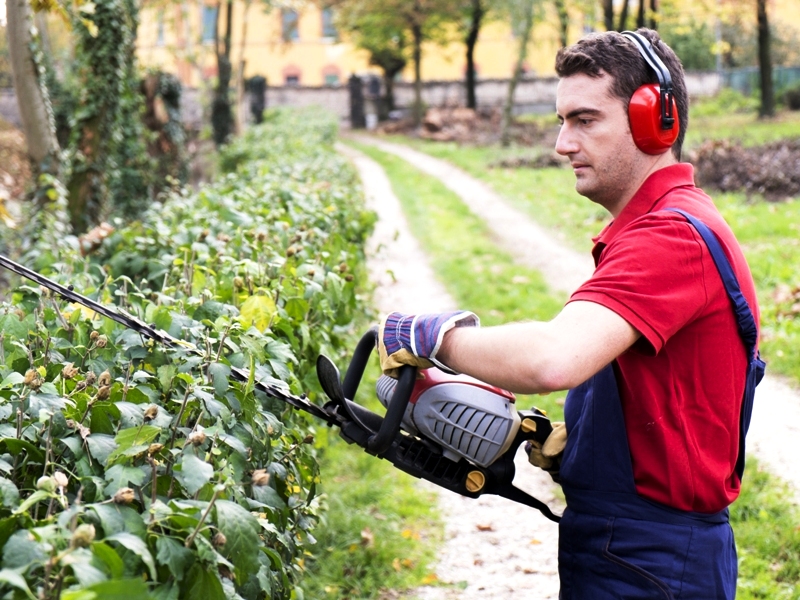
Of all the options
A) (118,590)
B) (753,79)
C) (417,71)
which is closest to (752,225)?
(118,590)

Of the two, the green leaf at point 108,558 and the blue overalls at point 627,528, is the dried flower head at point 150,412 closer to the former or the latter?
the green leaf at point 108,558

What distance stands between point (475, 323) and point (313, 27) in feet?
187

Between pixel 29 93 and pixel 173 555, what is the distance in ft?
25.8

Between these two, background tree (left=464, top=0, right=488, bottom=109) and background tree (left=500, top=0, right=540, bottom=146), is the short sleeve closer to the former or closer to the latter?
background tree (left=500, top=0, right=540, bottom=146)

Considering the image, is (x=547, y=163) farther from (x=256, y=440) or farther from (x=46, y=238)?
(x=256, y=440)

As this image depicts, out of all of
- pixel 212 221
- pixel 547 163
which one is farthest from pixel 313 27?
pixel 212 221

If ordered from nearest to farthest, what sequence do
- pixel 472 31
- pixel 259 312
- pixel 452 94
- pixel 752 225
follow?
pixel 259 312 < pixel 752 225 < pixel 472 31 < pixel 452 94

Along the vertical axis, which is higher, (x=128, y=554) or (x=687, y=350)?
(x=687, y=350)

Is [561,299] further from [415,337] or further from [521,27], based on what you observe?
[521,27]

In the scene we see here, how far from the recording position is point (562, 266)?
11.3 metres

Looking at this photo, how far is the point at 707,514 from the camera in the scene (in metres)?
2.33

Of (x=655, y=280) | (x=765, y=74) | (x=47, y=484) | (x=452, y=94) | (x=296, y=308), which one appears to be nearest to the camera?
(x=47, y=484)

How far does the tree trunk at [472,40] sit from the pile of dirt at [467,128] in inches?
58.2

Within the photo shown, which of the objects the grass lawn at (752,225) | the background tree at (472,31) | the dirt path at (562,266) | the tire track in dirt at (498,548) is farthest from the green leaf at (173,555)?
the background tree at (472,31)
